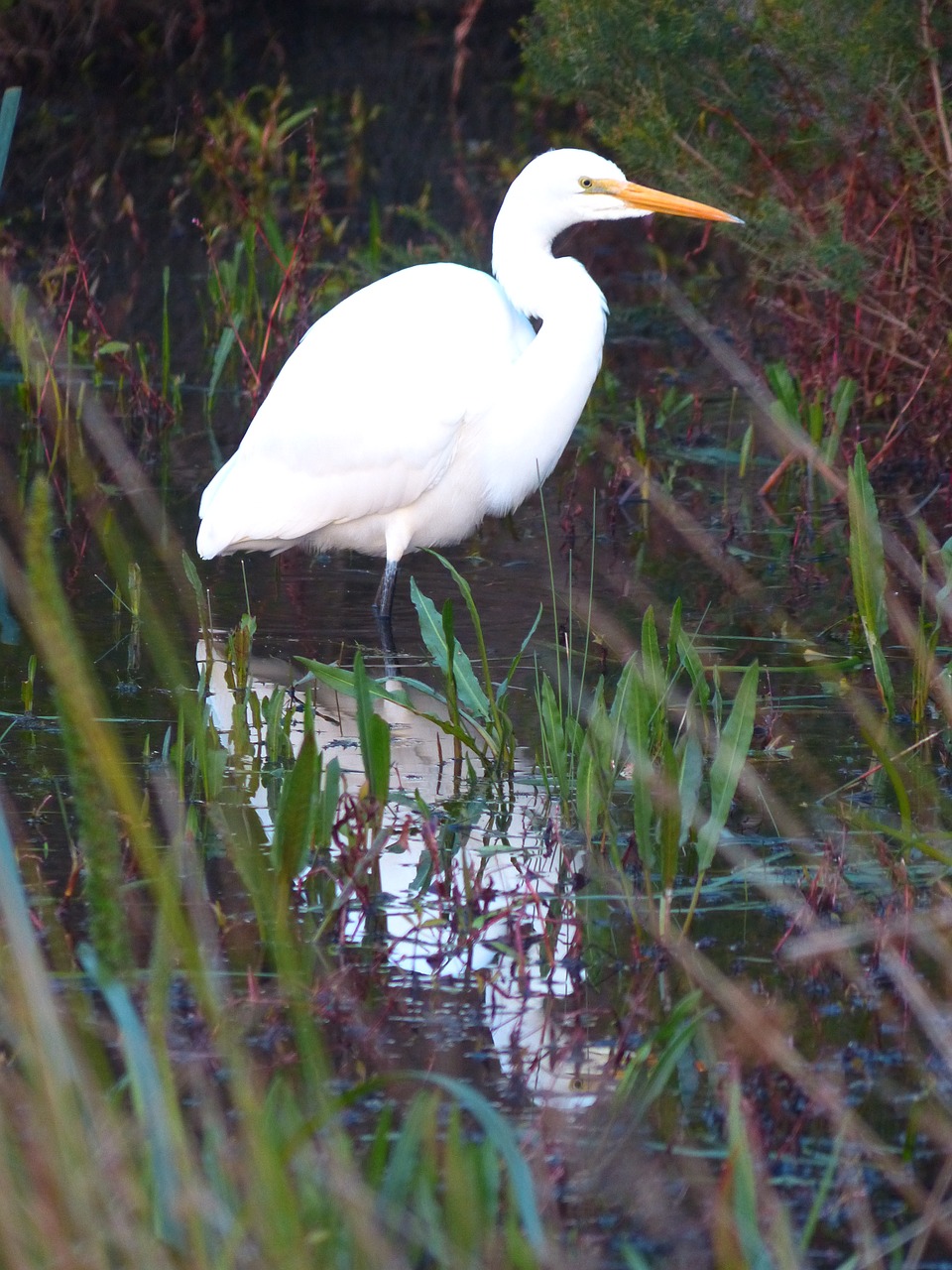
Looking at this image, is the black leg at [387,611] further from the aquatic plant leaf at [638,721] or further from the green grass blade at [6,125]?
the green grass blade at [6,125]

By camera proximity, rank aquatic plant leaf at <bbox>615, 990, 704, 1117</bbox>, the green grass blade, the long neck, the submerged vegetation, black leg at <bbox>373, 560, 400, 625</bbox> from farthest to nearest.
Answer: black leg at <bbox>373, 560, 400, 625</bbox>, the long neck, the green grass blade, aquatic plant leaf at <bbox>615, 990, 704, 1117</bbox>, the submerged vegetation

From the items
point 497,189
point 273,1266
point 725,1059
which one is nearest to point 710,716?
point 725,1059

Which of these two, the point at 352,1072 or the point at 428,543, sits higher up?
the point at 428,543

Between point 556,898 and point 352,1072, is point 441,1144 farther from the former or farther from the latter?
point 556,898

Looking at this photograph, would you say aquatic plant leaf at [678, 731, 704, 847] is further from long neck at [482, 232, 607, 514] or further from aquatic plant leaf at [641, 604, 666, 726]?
long neck at [482, 232, 607, 514]

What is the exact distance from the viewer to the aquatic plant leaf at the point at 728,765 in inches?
96.0

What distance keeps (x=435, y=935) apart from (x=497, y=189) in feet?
26.3

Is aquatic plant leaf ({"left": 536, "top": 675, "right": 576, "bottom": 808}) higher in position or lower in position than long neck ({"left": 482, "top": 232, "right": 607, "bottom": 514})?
lower

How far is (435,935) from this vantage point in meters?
2.51

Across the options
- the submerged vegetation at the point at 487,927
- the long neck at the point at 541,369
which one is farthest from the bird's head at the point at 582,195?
the submerged vegetation at the point at 487,927

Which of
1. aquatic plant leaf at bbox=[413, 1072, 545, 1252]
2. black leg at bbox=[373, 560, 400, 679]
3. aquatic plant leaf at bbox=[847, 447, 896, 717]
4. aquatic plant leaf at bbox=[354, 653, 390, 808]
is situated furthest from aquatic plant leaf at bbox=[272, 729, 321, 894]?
black leg at bbox=[373, 560, 400, 679]

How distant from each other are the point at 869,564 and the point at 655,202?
1.31m

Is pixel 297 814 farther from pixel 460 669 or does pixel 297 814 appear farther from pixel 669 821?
pixel 460 669

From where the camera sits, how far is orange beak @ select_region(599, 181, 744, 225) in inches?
161
